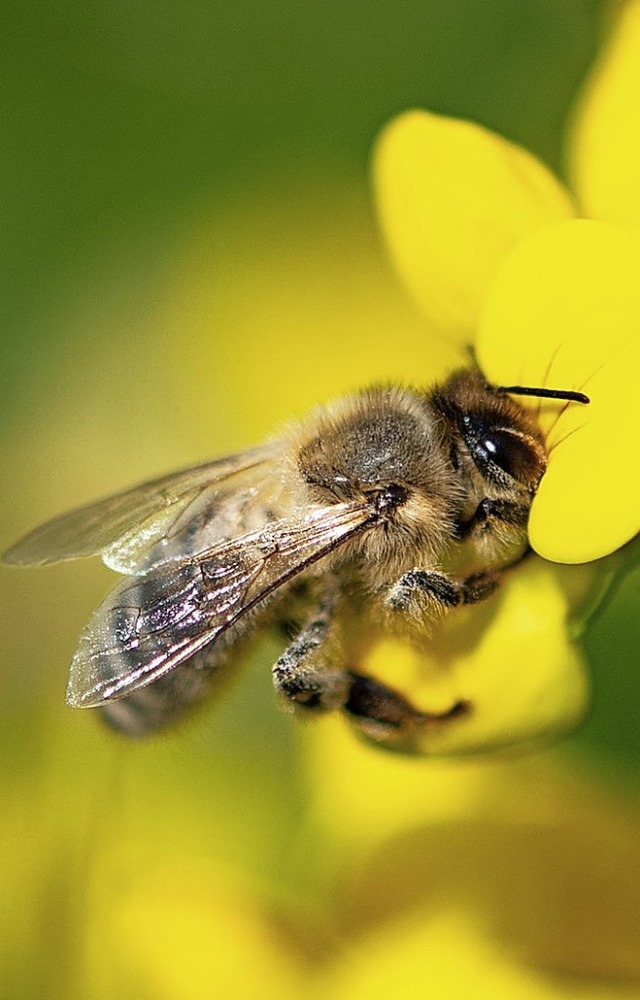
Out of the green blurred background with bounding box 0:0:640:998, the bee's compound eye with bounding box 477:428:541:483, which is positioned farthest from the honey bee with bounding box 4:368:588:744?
the green blurred background with bounding box 0:0:640:998

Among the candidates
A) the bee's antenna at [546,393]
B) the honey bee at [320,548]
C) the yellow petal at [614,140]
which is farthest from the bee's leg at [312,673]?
the yellow petal at [614,140]

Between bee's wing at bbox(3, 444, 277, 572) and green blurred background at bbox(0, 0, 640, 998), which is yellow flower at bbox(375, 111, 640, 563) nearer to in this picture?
bee's wing at bbox(3, 444, 277, 572)

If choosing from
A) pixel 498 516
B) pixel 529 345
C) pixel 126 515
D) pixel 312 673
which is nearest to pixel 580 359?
pixel 529 345

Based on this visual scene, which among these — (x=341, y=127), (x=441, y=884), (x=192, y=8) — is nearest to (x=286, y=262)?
(x=341, y=127)

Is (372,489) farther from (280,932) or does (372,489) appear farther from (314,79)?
(314,79)

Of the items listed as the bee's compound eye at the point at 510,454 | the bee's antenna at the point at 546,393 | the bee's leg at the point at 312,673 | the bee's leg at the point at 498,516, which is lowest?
the bee's leg at the point at 312,673

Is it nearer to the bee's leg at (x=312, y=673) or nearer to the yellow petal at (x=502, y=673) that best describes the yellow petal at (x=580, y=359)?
the yellow petal at (x=502, y=673)

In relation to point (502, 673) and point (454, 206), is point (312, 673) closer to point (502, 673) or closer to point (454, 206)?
point (502, 673)

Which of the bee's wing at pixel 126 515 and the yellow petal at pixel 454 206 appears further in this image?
the bee's wing at pixel 126 515
